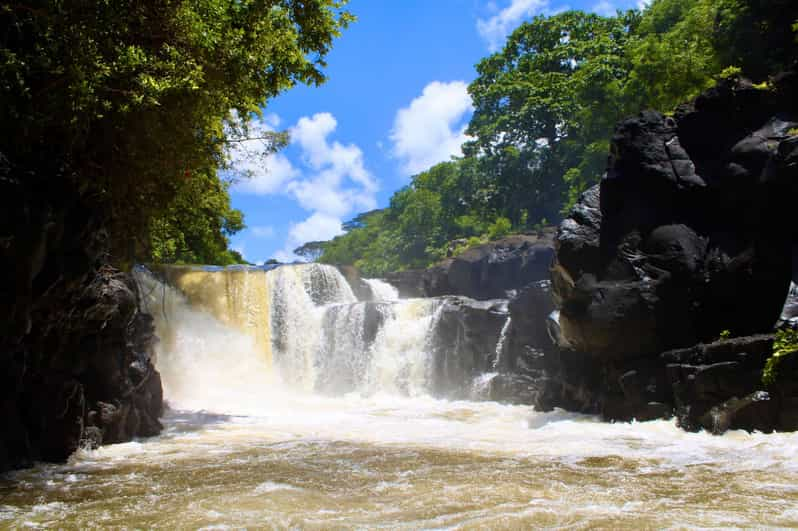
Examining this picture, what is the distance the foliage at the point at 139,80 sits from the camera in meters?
6.16

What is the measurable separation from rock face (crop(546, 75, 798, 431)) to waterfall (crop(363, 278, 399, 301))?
1637cm

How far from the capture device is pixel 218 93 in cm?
823

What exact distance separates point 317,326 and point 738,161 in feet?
50.4

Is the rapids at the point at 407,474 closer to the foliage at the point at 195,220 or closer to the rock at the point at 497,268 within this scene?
the foliage at the point at 195,220

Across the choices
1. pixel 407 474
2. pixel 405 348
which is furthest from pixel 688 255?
pixel 405 348

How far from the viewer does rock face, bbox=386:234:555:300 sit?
2619 cm

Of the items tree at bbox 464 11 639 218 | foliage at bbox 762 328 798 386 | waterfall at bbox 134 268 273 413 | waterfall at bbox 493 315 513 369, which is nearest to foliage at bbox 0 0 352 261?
foliage at bbox 762 328 798 386

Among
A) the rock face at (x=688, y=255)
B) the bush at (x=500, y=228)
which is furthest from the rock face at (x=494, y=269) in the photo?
the rock face at (x=688, y=255)

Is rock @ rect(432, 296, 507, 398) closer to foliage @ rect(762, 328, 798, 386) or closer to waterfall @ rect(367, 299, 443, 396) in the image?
waterfall @ rect(367, 299, 443, 396)

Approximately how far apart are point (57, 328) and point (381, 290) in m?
21.6

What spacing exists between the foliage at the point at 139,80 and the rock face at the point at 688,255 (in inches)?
256

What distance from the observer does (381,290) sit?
2931 centimetres

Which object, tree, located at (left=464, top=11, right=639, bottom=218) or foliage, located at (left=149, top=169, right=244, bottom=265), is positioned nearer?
foliage, located at (left=149, top=169, right=244, bottom=265)

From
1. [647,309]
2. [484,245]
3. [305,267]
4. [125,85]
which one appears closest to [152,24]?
[125,85]
